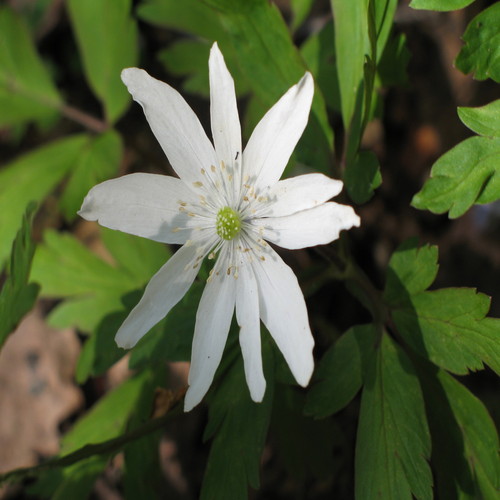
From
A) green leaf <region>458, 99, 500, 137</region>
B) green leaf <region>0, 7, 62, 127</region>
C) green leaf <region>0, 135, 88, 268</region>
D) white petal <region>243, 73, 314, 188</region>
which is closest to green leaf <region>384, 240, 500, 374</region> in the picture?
green leaf <region>458, 99, 500, 137</region>

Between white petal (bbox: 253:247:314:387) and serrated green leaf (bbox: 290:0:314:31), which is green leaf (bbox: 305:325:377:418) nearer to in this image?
white petal (bbox: 253:247:314:387)

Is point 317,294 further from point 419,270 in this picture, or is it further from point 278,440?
point 419,270

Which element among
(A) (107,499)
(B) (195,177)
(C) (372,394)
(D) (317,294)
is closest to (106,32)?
(B) (195,177)

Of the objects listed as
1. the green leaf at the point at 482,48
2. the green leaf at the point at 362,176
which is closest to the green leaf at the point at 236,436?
the green leaf at the point at 362,176

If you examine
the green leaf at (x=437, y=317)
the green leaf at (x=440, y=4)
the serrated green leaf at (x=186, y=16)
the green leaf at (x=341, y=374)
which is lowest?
the green leaf at (x=341, y=374)

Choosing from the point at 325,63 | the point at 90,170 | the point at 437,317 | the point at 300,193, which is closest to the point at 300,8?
the point at 325,63

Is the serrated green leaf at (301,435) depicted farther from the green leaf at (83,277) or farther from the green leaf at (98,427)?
the green leaf at (83,277)

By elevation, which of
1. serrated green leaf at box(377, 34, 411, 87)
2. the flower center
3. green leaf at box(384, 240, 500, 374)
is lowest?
green leaf at box(384, 240, 500, 374)
